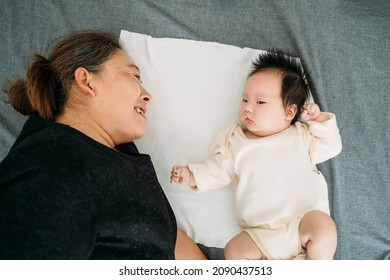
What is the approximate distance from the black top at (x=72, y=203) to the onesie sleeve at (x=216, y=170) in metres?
0.21

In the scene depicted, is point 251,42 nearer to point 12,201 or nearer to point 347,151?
point 347,151

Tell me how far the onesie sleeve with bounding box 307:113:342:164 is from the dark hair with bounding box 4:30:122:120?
0.66 meters

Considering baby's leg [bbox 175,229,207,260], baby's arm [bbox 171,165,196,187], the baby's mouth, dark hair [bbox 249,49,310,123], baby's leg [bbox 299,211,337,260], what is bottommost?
baby's leg [bbox 175,229,207,260]

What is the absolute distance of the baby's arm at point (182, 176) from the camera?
1.23 metres

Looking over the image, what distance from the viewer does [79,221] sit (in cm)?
89

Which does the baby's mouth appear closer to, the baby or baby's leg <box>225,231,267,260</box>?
the baby

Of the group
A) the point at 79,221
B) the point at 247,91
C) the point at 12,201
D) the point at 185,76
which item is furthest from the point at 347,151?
→ the point at 12,201

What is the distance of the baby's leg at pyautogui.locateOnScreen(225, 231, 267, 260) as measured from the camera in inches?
46.4

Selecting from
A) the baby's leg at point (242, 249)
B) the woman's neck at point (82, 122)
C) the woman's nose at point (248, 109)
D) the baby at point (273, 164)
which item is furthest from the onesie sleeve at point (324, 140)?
the woman's neck at point (82, 122)

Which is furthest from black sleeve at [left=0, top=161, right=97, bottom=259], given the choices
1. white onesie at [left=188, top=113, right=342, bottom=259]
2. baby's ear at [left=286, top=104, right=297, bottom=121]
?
baby's ear at [left=286, top=104, right=297, bottom=121]

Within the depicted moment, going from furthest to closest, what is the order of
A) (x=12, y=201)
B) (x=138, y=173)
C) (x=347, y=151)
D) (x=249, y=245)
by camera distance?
(x=347, y=151) < (x=249, y=245) < (x=138, y=173) < (x=12, y=201)

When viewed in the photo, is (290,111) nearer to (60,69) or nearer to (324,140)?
(324,140)

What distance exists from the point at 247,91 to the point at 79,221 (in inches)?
25.7

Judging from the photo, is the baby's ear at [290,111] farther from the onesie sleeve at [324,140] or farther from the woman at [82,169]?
the woman at [82,169]
